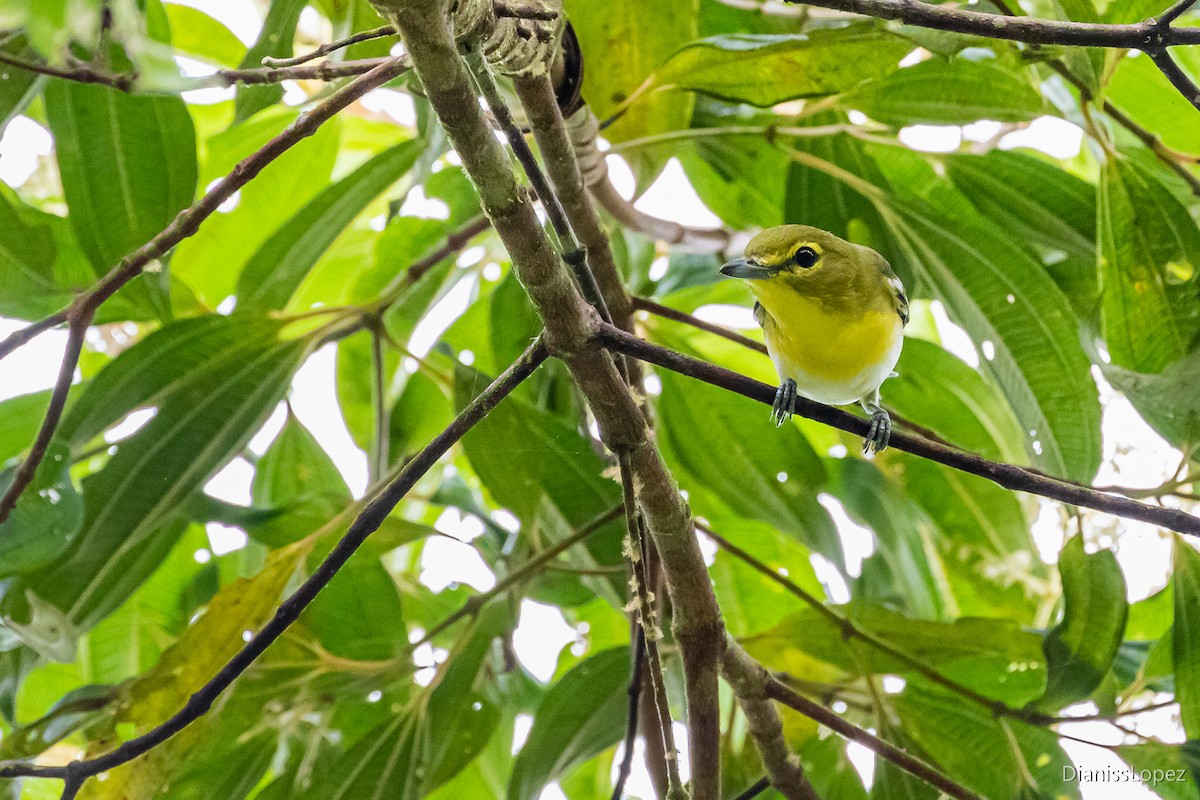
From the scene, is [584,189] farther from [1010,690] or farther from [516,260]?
[1010,690]

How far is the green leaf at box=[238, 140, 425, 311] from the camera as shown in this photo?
1.66m

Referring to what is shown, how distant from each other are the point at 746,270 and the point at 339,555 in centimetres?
69

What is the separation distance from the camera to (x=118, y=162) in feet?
4.75

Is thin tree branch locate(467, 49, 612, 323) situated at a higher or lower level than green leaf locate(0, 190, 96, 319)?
lower

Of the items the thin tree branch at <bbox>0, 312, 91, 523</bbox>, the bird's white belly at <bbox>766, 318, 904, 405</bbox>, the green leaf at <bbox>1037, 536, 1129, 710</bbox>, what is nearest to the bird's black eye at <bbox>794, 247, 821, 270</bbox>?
the bird's white belly at <bbox>766, 318, 904, 405</bbox>

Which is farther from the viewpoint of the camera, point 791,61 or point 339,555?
point 791,61

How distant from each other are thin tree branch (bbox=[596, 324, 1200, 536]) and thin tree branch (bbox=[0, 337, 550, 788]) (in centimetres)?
9

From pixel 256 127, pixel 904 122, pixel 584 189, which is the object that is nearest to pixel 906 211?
pixel 904 122

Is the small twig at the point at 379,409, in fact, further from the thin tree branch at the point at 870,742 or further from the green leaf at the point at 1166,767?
the green leaf at the point at 1166,767

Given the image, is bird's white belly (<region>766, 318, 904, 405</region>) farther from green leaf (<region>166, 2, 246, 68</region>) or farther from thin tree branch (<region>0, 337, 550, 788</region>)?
green leaf (<region>166, 2, 246, 68</region>)

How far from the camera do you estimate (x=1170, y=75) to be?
2.96ft

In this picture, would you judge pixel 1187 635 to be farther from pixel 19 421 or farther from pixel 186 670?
pixel 19 421

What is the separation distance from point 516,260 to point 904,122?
2.82 feet

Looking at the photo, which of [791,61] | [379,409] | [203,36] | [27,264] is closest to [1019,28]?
[791,61]
